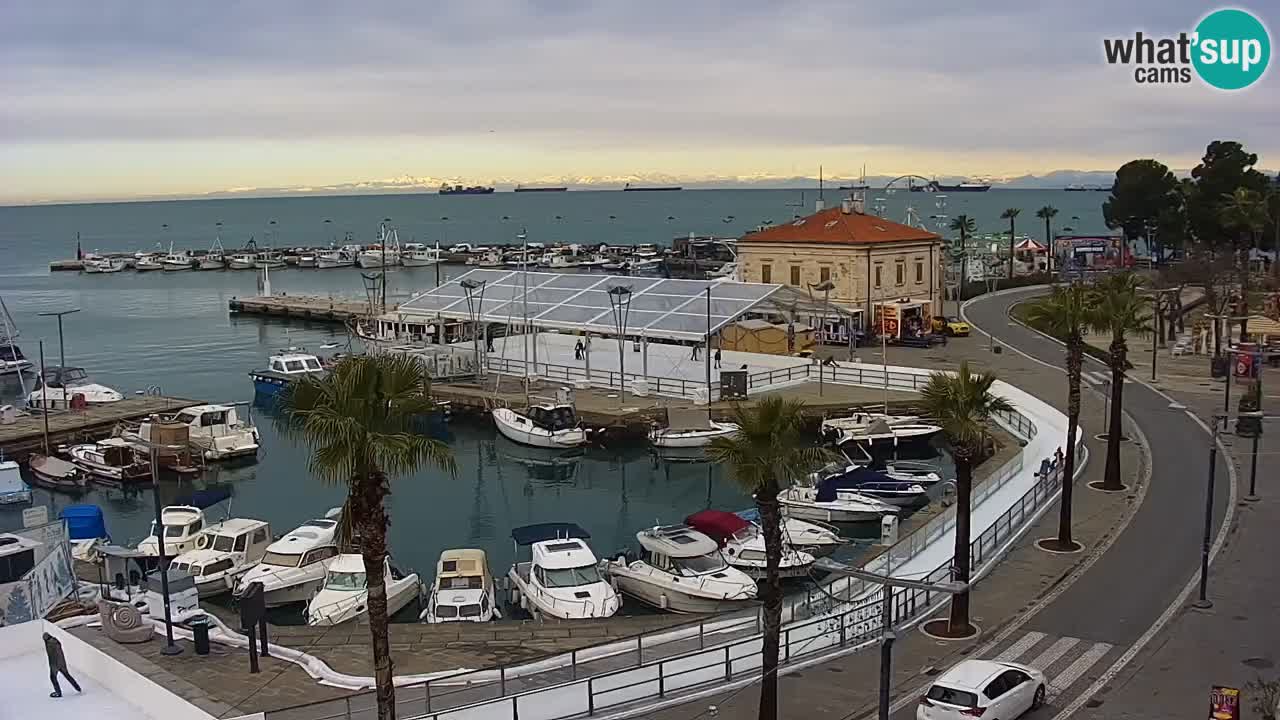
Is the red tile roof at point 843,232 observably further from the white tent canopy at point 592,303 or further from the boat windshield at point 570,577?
the boat windshield at point 570,577

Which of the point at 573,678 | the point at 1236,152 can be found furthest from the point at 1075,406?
the point at 1236,152

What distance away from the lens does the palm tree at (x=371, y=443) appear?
1500cm

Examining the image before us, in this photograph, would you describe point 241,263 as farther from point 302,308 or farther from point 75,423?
point 75,423

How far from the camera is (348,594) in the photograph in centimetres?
2959

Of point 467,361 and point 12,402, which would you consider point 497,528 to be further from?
point 12,402

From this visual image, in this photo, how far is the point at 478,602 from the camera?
2884cm

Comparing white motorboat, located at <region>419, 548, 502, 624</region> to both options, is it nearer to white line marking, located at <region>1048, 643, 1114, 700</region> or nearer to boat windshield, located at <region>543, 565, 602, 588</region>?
boat windshield, located at <region>543, 565, 602, 588</region>

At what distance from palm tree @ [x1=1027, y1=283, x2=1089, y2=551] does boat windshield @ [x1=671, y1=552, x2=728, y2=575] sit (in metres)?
8.75

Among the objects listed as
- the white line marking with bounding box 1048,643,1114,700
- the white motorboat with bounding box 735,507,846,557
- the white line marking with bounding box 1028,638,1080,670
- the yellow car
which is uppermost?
the yellow car

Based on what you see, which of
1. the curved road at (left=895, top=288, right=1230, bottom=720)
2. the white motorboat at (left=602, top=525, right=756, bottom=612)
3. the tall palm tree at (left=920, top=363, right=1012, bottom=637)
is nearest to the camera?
the curved road at (left=895, top=288, right=1230, bottom=720)

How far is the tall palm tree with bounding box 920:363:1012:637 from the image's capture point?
21859 mm

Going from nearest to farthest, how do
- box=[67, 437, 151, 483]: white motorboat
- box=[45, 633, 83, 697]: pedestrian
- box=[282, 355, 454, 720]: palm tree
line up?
box=[282, 355, 454, 720]: palm tree < box=[45, 633, 83, 697]: pedestrian < box=[67, 437, 151, 483]: white motorboat

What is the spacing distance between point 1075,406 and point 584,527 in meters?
19.7

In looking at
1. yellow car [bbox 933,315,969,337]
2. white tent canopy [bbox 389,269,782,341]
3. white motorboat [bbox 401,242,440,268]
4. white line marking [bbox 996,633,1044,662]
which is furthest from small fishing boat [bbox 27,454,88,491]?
white motorboat [bbox 401,242,440,268]
